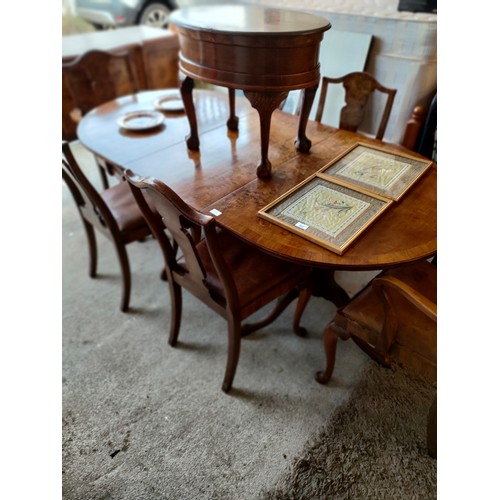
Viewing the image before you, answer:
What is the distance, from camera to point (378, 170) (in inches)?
57.9

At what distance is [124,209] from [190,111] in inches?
23.5

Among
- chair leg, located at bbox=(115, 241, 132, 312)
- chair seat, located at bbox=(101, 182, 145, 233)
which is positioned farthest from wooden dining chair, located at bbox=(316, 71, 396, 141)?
chair leg, located at bbox=(115, 241, 132, 312)

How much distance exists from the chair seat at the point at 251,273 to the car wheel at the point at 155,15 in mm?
4591

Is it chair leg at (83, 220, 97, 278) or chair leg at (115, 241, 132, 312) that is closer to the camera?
chair leg at (115, 241, 132, 312)

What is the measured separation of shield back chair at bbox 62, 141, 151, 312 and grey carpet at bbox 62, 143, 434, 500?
261mm

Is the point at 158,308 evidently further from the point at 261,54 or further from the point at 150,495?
the point at 261,54

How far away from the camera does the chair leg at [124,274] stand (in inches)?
70.8

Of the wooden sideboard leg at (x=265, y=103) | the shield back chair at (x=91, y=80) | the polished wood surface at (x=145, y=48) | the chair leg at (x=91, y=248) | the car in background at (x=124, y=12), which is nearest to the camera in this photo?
the wooden sideboard leg at (x=265, y=103)

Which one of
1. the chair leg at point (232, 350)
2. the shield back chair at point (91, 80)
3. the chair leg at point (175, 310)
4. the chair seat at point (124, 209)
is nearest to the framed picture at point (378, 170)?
the chair leg at point (232, 350)

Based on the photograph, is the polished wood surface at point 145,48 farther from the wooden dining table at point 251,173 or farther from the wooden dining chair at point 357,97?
the wooden dining chair at point 357,97

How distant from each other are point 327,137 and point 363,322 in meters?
0.93

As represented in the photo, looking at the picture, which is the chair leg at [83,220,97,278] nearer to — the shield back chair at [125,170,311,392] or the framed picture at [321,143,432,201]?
the shield back chair at [125,170,311,392]

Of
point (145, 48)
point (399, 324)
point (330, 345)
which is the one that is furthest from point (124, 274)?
point (145, 48)

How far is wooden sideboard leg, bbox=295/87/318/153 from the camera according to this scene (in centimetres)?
146
